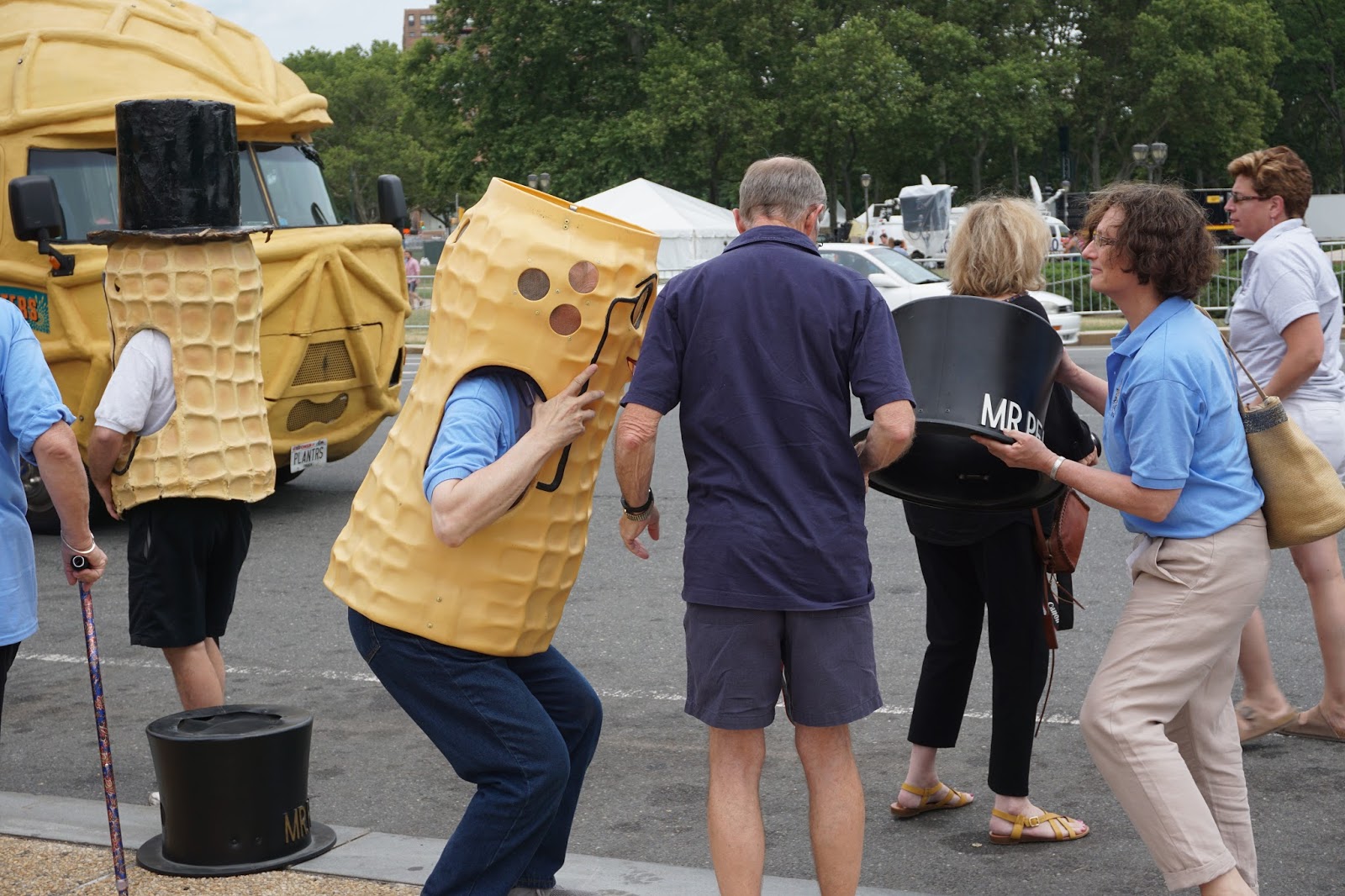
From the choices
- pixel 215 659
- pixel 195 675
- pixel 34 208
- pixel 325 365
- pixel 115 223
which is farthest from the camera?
pixel 325 365

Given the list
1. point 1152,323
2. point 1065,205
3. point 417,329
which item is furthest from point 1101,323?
point 1065,205

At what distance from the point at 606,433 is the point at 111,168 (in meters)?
6.76

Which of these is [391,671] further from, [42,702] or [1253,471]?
[42,702]

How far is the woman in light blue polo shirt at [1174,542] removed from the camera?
3.35 m

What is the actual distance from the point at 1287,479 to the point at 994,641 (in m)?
1.03

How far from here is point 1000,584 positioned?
4234 millimetres

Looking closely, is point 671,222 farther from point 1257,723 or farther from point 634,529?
point 634,529

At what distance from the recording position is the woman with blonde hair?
418cm

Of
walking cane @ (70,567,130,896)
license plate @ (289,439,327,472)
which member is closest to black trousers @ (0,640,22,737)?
walking cane @ (70,567,130,896)

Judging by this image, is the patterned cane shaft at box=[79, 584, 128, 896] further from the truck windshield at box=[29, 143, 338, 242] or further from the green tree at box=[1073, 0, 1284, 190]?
the green tree at box=[1073, 0, 1284, 190]

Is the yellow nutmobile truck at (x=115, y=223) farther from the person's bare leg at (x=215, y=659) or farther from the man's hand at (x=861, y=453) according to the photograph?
the man's hand at (x=861, y=453)

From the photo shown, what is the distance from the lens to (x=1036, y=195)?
4684 centimetres

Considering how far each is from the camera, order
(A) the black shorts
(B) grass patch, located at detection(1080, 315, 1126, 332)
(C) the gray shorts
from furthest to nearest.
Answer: (B) grass patch, located at detection(1080, 315, 1126, 332)
(A) the black shorts
(C) the gray shorts

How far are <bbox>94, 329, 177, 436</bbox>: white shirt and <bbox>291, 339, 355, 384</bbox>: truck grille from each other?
4.66m
